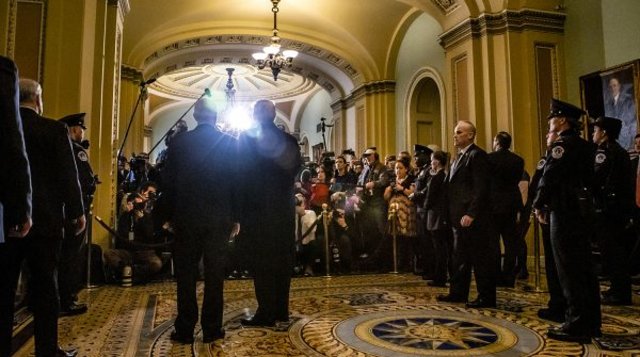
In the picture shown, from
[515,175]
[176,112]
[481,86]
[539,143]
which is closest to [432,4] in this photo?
[481,86]

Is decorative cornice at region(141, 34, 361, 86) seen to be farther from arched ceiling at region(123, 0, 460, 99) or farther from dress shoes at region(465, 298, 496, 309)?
dress shoes at region(465, 298, 496, 309)

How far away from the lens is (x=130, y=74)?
36.0 feet

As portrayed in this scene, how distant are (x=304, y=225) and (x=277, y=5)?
621cm

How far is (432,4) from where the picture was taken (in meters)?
9.00

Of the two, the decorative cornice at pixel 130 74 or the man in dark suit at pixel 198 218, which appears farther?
the decorative cornice at pixel 130 74

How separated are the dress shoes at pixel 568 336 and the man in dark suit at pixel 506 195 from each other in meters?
1.92

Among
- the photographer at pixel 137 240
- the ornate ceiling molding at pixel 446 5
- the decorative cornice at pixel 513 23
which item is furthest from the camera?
the ornate ceiling molding at pixel 446 5

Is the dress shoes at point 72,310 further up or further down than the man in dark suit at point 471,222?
further down

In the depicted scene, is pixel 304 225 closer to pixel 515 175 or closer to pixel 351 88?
pixel 515 175

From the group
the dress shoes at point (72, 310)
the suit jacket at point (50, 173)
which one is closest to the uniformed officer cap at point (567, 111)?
the suit jacket at point (50, 173)

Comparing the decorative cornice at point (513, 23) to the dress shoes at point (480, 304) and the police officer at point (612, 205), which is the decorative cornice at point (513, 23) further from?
the dress shoes at point (480, 304)

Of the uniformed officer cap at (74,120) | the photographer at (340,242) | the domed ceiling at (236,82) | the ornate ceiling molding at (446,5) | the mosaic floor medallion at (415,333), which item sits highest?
the domed ceiling at (236,82)

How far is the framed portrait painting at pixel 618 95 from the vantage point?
6.54m

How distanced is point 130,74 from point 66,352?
9.38 meters
